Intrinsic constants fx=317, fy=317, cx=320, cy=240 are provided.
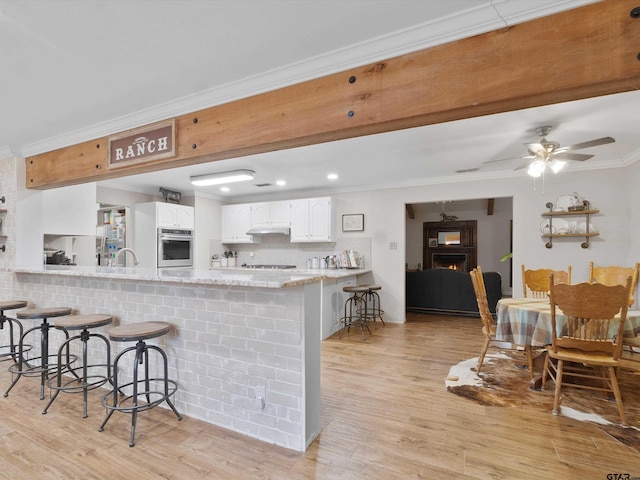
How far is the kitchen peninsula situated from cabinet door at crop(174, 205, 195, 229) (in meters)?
2.98

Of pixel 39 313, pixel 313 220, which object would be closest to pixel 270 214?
pixel 313 220

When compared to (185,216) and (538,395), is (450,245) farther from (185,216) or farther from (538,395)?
(185,216)

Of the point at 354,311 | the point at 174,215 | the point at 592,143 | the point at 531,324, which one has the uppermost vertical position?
the point at 592,143

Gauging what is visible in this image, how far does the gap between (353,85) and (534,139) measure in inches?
97.0

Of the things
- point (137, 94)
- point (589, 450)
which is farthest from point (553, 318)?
point (137, 94)

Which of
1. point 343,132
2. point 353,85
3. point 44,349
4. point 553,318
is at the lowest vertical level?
point 44,349

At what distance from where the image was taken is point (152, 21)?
145 centimetres

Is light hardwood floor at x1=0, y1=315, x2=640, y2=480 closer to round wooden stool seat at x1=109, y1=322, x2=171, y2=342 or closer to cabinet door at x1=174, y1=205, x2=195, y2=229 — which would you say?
round wooden stool seat at x1=109, y1=322, x2=171, y2=342

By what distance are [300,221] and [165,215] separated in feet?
7.35

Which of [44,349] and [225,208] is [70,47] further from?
[225,208]

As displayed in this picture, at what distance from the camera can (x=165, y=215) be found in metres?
5.20

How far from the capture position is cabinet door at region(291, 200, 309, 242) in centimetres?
564

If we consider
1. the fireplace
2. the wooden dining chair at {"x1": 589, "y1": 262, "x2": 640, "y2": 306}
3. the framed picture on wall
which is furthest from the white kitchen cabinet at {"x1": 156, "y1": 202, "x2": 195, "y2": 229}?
the fireplace

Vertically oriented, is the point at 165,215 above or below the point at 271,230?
above
